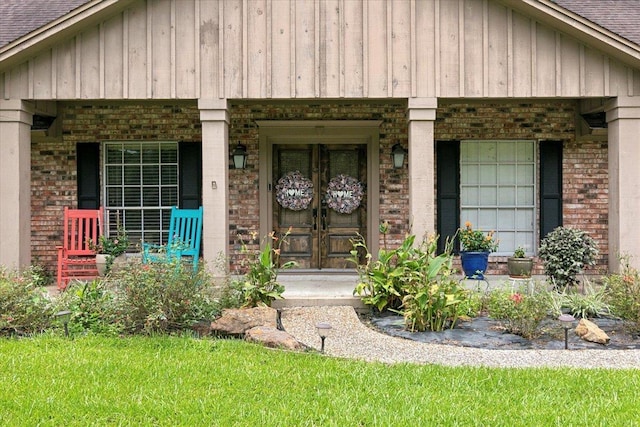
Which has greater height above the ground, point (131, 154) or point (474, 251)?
point (131, 154)

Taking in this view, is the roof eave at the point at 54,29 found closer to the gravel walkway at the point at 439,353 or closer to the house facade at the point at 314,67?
the house facade at the point at 314,67

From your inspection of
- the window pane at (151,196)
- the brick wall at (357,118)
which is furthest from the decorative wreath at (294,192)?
the window pane at (151,196)

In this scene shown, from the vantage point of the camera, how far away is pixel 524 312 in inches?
249

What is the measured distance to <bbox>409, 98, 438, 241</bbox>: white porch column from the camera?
805cm

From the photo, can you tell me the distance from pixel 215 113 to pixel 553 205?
220 inches

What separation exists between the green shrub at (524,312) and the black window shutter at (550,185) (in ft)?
11.3

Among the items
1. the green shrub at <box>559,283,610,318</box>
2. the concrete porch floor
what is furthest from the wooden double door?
the green shrub at <box>559,283,610,318</box>

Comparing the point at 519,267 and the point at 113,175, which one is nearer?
the point at 519,267

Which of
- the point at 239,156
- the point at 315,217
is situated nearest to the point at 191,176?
the point at 239,156

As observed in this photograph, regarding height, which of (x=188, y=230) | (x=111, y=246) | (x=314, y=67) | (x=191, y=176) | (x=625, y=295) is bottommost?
(x=625, y=295)

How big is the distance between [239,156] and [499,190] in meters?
4.24

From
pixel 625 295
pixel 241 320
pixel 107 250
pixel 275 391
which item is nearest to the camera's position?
A: pixel 275 391

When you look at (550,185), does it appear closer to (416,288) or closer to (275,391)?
(416,288)

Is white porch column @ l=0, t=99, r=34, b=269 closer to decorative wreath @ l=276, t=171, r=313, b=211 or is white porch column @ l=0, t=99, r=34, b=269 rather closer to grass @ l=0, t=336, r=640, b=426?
grass @ l=0, t=336, r=640, b=426
